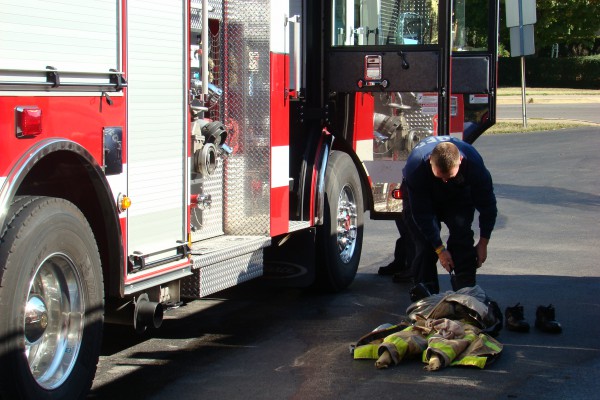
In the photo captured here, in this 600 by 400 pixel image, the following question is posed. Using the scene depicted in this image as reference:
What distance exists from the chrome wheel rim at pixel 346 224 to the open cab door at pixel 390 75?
0.28m

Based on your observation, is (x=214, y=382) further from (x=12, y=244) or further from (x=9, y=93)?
(x=9, y=93)

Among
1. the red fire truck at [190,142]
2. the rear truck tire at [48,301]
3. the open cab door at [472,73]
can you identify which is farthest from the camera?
the open cab door at [472,73]

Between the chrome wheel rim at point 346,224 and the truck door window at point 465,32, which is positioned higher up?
the truck door window at point 465,32

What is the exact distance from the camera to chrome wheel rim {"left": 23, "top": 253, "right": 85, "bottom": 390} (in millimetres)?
4684

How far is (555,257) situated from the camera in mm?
10000

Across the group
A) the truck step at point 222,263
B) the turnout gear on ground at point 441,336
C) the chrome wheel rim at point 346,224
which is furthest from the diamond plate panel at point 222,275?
the chrome wheel rim at point 346,224

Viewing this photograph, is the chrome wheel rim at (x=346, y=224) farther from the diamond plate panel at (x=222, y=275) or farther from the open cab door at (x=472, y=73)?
the diamond plate panel at (x=222, y=275)

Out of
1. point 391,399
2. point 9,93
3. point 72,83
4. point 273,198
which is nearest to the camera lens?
point 9,93

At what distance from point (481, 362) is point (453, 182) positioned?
1392mm

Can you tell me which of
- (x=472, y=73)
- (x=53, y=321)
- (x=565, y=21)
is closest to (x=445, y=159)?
(x=53, y=321)

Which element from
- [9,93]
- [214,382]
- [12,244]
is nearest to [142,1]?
[9,93]

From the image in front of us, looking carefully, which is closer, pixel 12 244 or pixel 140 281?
pixel 12 244

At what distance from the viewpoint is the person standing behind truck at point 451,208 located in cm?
684

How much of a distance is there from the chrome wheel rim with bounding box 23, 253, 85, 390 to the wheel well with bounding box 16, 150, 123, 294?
0.33m
